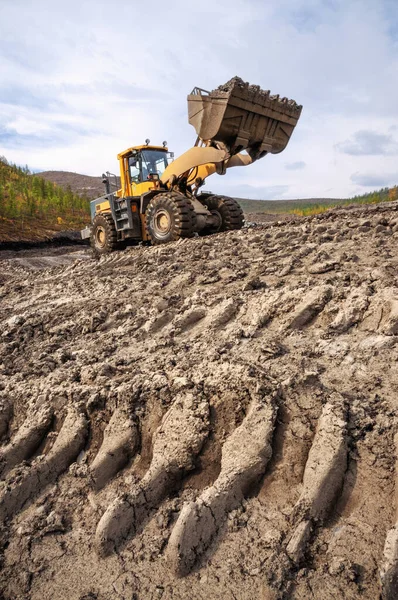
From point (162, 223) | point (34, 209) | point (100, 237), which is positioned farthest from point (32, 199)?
point (162, 223)

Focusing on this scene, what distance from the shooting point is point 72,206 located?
27625 mm

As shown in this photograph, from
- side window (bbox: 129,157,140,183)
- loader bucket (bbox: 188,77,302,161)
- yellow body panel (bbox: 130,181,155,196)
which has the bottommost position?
yellow body panel (bbox: 130,181,155,196)

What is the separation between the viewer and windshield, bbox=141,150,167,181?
9430mm

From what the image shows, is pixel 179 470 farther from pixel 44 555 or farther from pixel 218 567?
pixel 44 555

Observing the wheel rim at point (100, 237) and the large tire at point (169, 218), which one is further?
the wheel rim at point (100, 237)

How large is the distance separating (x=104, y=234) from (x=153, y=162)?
1.94 meters

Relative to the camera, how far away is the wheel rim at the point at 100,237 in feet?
33.7

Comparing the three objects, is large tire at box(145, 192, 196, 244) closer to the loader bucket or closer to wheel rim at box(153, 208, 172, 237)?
wheel rim at box(153, 208, 172, 237)

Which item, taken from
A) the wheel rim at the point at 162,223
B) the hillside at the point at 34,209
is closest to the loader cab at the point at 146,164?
the wheel rim at the point at 162,223

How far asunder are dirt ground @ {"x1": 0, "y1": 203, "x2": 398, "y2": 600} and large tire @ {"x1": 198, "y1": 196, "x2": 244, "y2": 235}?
4639 millimetres

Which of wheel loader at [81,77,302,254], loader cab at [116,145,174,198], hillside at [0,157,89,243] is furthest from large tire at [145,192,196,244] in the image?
hillside at [0,157,89,243]

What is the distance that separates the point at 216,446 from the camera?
2.52 metres

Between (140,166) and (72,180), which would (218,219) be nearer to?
(140,166)

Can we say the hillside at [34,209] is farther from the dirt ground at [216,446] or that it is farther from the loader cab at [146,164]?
the dirt ground at [216,446]
